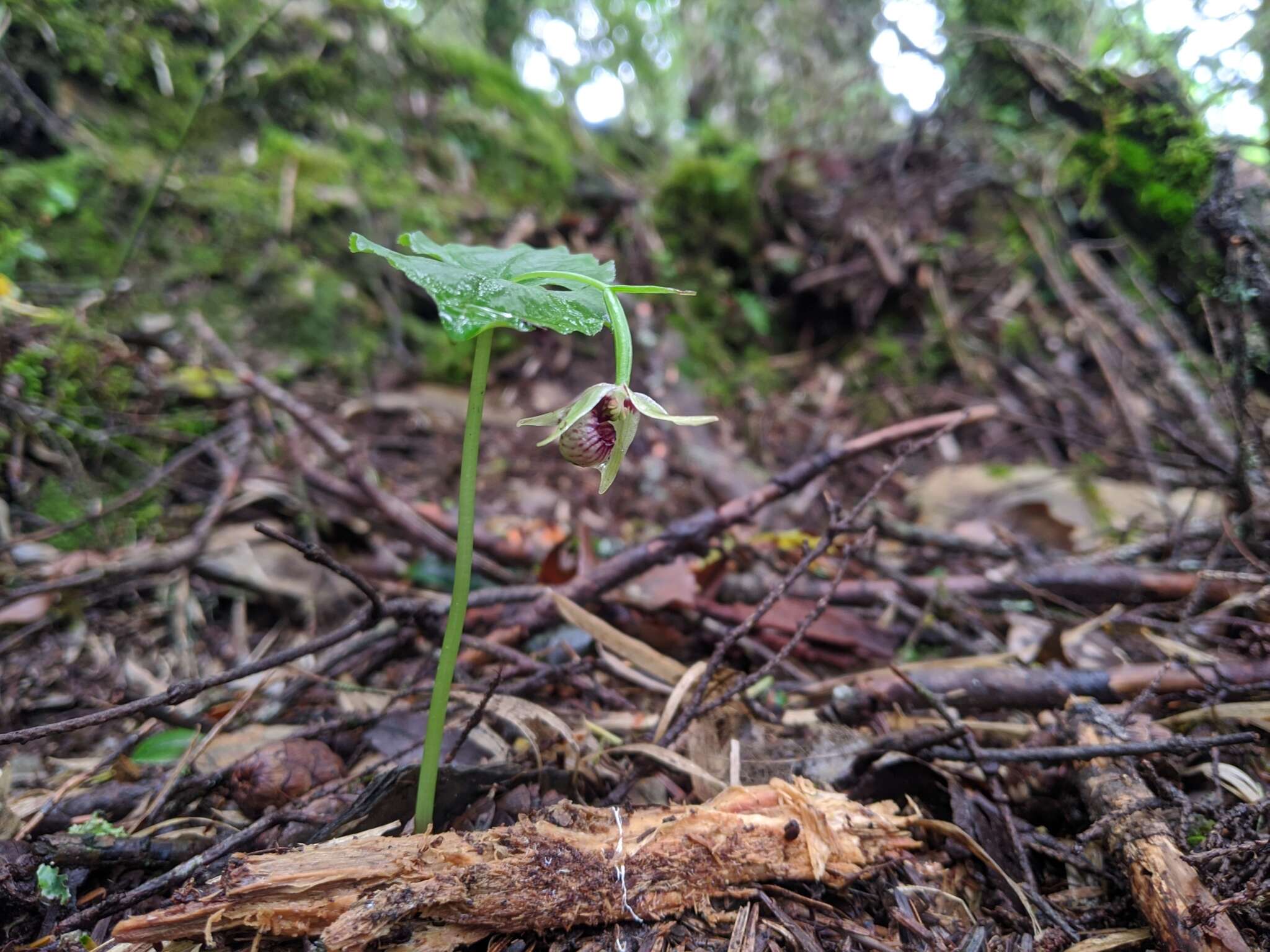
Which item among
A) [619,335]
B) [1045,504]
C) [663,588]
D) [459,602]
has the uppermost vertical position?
[1045,504]

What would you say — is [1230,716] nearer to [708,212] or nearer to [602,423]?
[602,423]

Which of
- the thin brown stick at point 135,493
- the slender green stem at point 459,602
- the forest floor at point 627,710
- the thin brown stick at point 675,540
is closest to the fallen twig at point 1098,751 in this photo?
the forest floor at point 627,710

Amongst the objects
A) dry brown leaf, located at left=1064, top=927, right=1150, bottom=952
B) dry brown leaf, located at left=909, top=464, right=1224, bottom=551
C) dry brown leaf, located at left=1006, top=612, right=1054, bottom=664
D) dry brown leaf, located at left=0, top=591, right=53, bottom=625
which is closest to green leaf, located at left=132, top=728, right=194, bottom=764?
dry brown leaf, located at left=0, top=591, right=53, bottom=625

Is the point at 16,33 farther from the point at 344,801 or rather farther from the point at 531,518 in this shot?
the point at 344,801

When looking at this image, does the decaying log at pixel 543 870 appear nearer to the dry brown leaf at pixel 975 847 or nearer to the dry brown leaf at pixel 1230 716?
the dry brown leaf at pixel 975 847

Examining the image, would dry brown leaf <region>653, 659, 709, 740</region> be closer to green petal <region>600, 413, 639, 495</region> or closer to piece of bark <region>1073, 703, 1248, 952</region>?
green petal <region>600, 413, 639, 495</region>

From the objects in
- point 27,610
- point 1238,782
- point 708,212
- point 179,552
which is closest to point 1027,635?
point 1238,782
